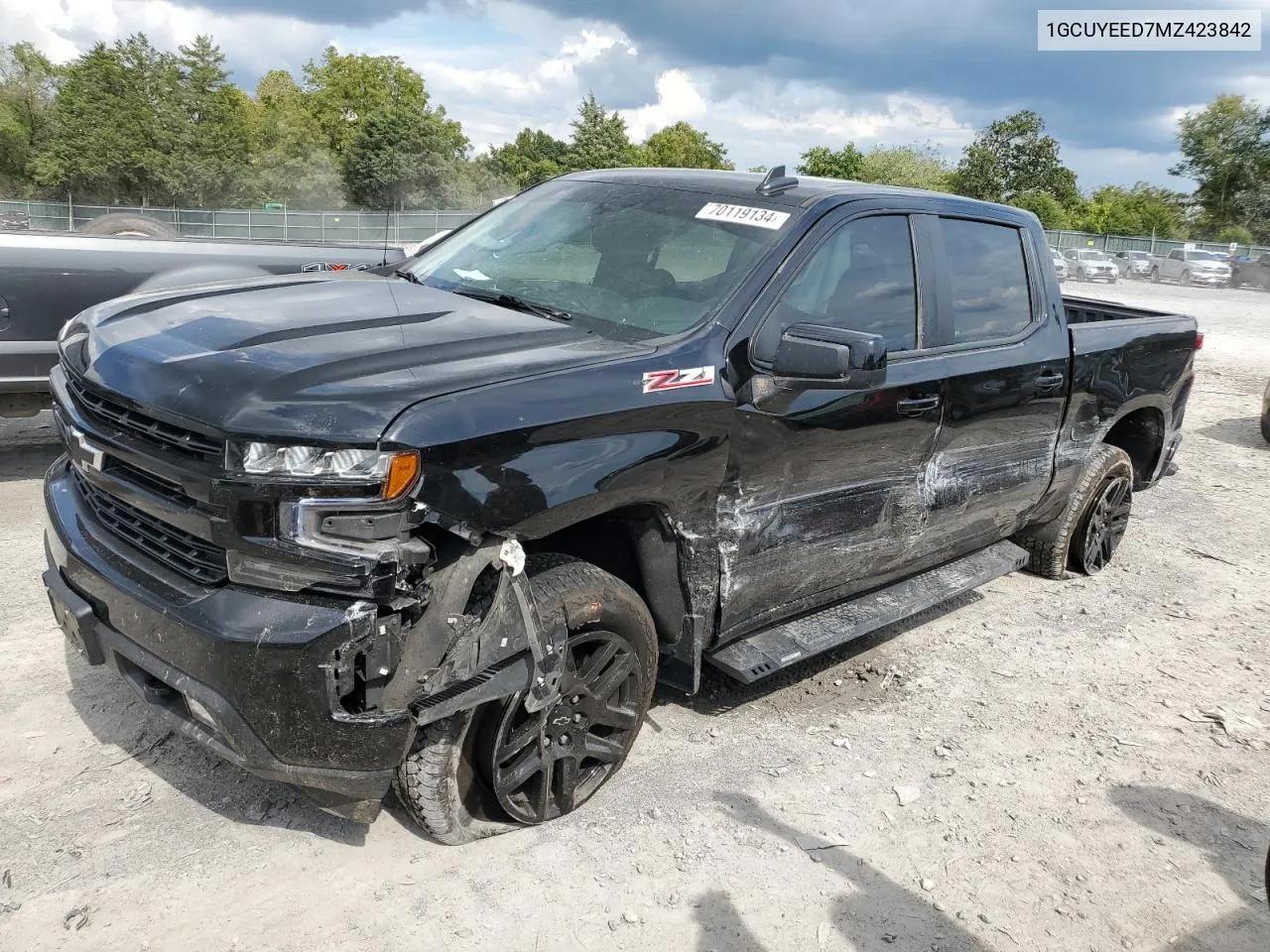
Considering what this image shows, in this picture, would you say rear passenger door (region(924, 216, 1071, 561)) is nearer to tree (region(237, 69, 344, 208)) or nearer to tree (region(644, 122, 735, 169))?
tree (region(237, 69, 344, 208))

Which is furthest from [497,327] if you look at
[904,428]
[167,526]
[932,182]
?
[932,182]

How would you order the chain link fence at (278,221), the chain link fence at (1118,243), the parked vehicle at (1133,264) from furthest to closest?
the chain link fence at (1118,243) → the parked vehicle at (1133,264) → the chain link fence at (278,221)

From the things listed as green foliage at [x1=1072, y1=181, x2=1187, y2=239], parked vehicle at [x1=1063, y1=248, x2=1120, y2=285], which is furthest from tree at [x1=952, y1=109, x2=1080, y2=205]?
parked vehicle at [x1=1063, y1=248, x2=1120, y2=285]

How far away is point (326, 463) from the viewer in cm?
244

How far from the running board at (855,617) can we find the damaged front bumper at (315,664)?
3.11 ft

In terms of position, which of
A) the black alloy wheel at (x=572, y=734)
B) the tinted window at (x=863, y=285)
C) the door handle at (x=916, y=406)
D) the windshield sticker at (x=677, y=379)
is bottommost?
the black alloy wheel at (x=572, y=734)

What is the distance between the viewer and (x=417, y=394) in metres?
2.55

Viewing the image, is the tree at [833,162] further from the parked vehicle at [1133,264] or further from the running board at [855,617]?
the running board at [855,617]

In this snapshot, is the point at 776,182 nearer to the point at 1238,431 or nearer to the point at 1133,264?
the point at 1238,431

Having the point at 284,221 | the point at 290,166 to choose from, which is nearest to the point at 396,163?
the point at 290,166

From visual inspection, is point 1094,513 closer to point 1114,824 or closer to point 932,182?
point 1114,824

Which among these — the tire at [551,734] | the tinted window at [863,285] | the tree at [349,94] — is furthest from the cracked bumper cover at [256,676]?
the tree at [349,94]

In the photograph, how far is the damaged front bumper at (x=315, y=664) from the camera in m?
2.47

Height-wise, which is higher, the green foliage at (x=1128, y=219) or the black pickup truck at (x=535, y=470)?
the green foliage at (x=1128, y=219)
